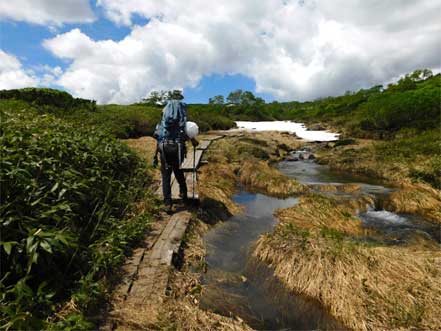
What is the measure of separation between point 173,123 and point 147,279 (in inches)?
121

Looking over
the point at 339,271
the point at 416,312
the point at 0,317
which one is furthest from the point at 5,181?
the point at 416,312

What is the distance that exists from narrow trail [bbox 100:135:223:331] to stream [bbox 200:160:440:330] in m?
0.66

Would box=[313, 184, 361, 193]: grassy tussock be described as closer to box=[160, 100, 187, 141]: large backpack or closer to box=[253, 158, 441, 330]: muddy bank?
box=[253, 158, 441, 330]: muddy bank

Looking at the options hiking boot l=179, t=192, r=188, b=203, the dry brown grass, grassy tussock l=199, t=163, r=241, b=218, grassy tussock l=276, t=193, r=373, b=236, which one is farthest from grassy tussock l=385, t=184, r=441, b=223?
the dry brown grass

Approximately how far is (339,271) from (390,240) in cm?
275

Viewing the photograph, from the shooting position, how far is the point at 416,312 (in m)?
3.61

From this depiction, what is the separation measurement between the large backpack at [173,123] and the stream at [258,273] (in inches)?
84.6

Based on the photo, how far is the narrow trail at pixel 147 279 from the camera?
293 centimetres

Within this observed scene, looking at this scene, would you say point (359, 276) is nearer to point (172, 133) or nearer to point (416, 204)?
point (172, 133)

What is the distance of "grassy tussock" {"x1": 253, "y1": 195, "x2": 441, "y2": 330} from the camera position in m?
3.62

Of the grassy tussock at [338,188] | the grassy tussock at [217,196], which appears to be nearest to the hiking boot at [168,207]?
the grassy tussock at [217,196]

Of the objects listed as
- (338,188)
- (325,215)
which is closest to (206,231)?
(325,215)

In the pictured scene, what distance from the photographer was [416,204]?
28.3 ft

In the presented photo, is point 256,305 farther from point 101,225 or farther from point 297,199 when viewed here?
point 297,199
